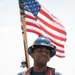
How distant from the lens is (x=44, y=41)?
5.45 metres

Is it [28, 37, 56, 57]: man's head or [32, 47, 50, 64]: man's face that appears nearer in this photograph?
[32, 47, 50, 64]: man's face

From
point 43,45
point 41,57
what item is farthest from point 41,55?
point 43,45

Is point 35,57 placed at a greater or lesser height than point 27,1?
lesser

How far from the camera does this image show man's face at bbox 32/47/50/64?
524 centimetres

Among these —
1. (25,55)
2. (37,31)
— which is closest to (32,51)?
(25,55)

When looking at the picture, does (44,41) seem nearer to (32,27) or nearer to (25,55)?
(25,55)

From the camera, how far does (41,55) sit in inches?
207

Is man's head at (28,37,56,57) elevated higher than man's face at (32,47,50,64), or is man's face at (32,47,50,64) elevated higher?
man's head at (28,37,56,57)

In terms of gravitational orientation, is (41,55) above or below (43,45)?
below

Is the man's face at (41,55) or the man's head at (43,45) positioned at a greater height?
the man's head at (43,45)

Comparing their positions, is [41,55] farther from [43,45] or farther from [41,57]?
[43,45]

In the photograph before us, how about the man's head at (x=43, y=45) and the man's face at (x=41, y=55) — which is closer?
the man's face at (x=41, y=55)

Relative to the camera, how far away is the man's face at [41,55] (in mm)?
5238

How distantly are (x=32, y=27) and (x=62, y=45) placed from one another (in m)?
1.61
